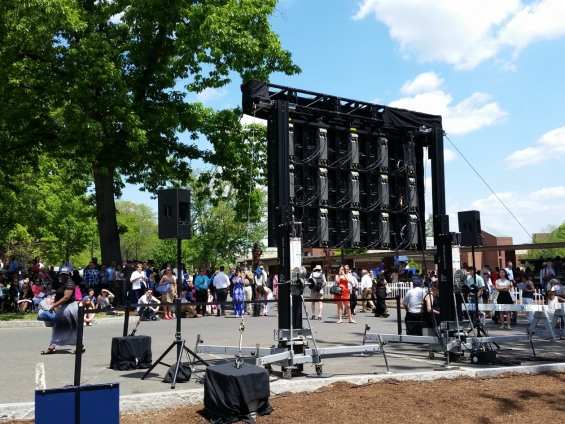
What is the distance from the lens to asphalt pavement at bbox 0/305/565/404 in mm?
9648

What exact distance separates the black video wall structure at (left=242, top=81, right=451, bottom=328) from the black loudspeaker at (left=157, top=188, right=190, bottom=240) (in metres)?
1.47

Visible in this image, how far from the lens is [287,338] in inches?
398

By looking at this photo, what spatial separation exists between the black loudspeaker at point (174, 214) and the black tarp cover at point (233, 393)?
3005 mm

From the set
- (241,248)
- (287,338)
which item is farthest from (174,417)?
(241,248)

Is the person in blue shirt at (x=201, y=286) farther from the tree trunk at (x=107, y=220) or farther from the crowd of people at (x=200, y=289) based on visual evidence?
the tree trunk at (x=107, y=220)

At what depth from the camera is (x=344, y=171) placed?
38.8ft

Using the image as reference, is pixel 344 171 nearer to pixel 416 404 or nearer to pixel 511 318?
pixel 416 404

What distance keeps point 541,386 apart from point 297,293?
158 inches

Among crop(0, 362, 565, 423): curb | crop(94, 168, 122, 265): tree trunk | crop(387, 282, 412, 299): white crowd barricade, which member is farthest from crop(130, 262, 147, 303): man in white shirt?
crop(0, 362, 565, 423): curb

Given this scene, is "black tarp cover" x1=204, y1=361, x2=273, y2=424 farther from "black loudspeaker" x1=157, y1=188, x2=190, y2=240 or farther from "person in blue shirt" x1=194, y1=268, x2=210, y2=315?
"person in blue shirt" x1=194, y1=268, x2=210, y2=315

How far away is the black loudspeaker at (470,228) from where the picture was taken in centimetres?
1308

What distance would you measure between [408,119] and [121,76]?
42.9 feet

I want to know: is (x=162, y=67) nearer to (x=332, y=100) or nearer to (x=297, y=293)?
(x=332, y=100)

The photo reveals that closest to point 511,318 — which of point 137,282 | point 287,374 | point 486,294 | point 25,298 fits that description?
point 486,294
